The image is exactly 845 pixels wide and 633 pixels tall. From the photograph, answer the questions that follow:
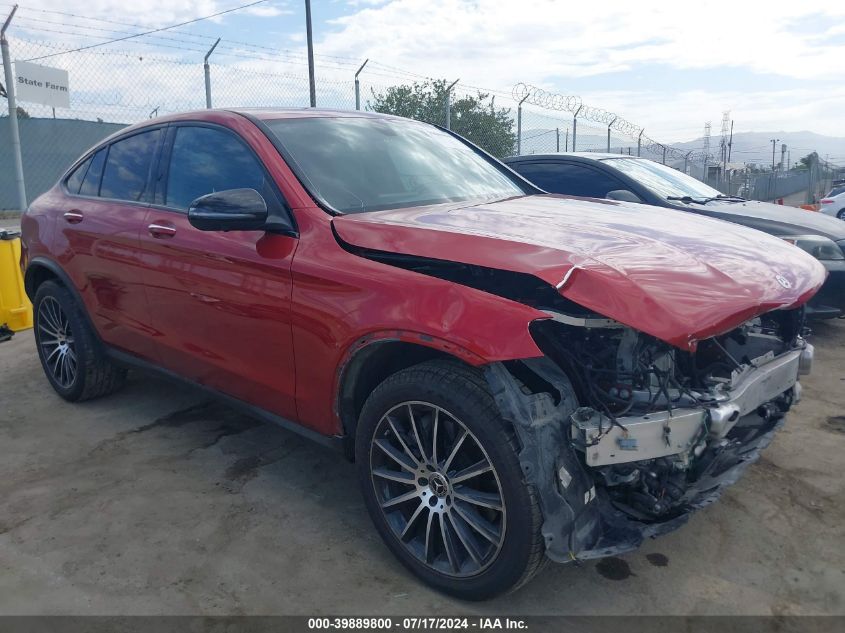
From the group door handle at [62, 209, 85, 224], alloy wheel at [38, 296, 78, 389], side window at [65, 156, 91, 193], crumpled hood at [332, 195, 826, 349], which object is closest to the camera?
crumpled hood at [332, 195, 826, 349]

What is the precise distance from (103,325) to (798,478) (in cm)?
395

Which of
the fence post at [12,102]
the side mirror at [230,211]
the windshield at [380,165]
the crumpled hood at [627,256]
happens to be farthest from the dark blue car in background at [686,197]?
the fence post at [12,102]

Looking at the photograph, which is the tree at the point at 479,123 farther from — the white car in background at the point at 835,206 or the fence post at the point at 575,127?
the white car in background at the point at 835,206

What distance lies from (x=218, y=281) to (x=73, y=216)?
65.9 inches

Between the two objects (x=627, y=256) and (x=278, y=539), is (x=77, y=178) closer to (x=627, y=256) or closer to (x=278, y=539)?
(x=278, y=539)

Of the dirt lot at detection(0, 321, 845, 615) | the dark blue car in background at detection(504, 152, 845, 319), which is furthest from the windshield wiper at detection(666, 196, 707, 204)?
the dirt lot at detection(0, 321, 845, 615)

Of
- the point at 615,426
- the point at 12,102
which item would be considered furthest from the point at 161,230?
the point at 12,102

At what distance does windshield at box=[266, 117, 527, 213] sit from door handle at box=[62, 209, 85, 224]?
1649mm

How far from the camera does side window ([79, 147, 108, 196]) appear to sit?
14.1ft

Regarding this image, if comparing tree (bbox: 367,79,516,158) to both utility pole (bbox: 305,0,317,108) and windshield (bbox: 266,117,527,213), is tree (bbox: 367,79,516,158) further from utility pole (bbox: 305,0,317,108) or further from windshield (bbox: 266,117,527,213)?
windshield (bbox: 266,117,527,213)

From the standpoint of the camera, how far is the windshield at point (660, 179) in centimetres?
601

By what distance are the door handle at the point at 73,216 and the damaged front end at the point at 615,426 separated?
3058mm

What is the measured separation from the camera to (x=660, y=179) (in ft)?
20.7

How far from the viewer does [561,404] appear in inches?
91.5
